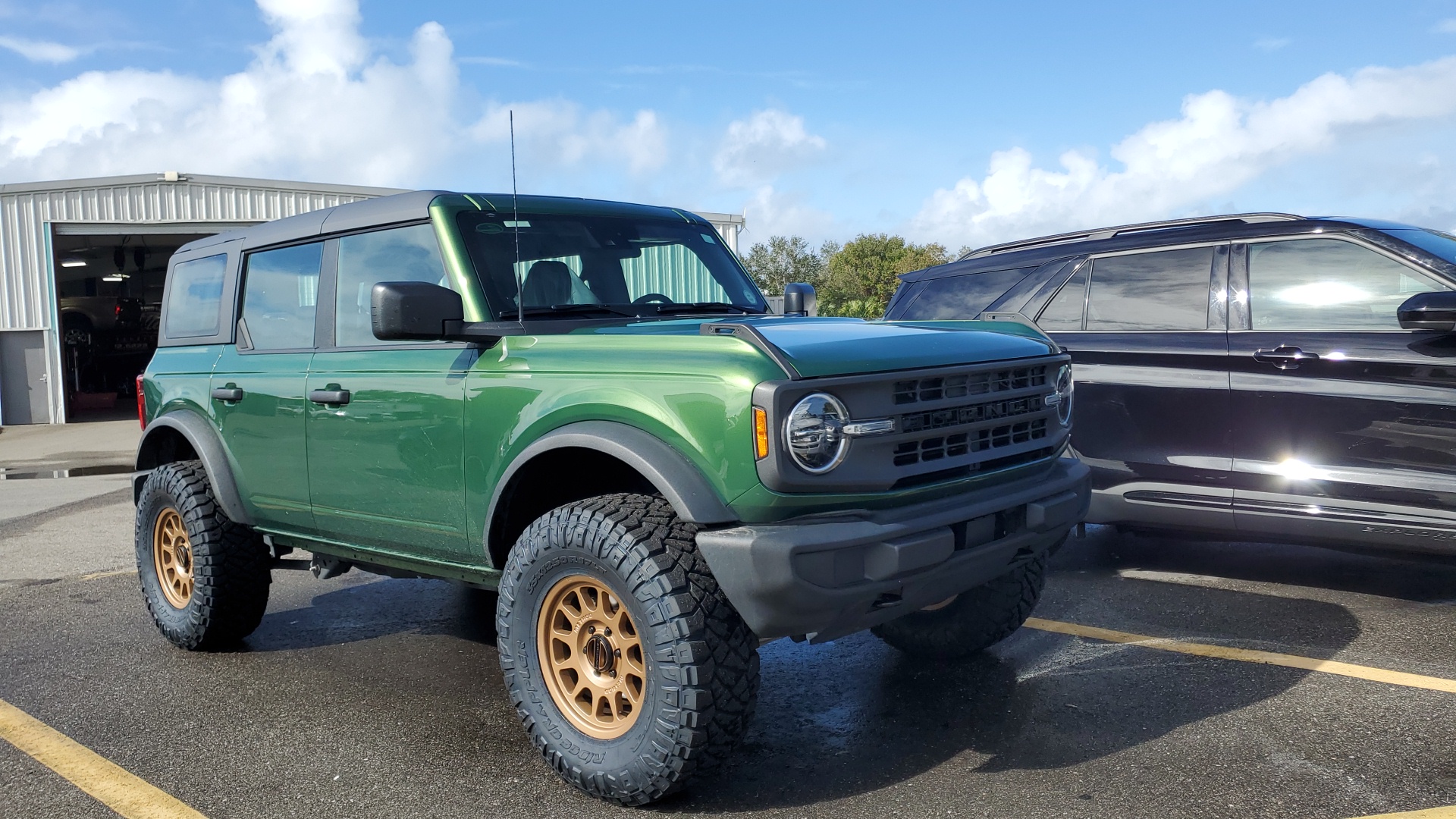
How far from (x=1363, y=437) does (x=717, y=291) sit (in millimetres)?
2922

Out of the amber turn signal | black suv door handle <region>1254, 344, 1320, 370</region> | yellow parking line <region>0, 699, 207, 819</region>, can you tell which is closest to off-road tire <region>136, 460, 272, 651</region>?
yellow parking line <region>0, 699, 207, 819</region>

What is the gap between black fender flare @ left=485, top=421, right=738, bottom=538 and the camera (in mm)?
3041

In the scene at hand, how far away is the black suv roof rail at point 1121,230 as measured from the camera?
5.44 metres

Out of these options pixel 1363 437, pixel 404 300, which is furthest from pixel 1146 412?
pixel 404 300

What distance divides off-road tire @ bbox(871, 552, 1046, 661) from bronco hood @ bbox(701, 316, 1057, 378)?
35.4 inches

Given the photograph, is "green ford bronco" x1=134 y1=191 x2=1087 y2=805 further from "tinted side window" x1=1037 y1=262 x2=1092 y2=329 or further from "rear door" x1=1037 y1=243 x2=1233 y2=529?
"tinted side window" x1=1037 y1=262 x2=1092 y2=329

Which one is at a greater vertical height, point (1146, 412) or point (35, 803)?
point (1146, 412)

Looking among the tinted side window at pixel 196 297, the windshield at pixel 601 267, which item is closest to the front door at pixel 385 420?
the windshield at pixel 601 267

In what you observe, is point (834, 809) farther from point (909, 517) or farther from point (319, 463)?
point (319, 463)

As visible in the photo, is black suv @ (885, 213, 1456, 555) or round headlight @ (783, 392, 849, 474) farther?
black suv @ (885, 213, 1456, 555)

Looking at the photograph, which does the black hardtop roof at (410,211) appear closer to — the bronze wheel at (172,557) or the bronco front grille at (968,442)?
the bronze wheel at (172,557)

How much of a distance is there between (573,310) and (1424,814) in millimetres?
3071

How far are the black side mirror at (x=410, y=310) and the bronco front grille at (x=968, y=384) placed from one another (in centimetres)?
155

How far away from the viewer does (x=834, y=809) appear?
10.2ft
